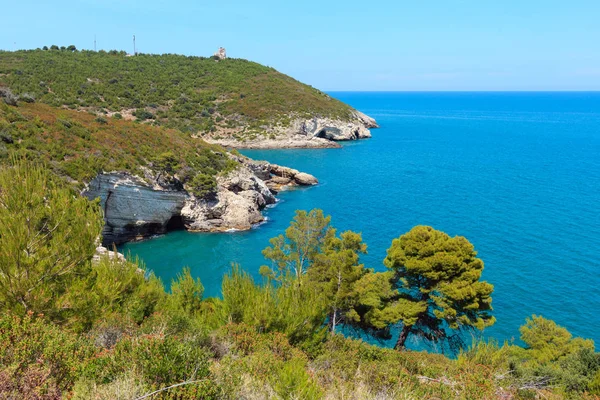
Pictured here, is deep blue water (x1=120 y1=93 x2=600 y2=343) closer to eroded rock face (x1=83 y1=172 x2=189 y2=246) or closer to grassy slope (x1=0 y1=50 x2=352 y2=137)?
eroded rock face (x1=83 y1=172 x2=189 y2=246)

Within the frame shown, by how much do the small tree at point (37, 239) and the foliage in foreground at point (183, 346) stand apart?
0.09 feet

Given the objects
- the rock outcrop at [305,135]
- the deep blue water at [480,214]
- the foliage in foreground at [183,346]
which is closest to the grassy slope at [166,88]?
the rock outcrop at [305,135]

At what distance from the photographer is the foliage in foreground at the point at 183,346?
598cm

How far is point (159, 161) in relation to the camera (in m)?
32.5

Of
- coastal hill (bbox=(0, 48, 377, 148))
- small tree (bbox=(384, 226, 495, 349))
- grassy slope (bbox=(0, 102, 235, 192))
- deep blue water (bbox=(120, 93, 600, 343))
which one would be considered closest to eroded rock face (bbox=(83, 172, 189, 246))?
grassy slope (bbox=(0, 102, 235, 192))

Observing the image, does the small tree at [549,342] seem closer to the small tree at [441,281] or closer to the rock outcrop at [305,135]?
the small tree at [441,281]

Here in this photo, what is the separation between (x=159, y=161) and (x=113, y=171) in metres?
4.22

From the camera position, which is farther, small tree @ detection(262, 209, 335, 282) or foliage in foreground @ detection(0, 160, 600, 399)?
small tree @ detection(262, 209, 335, 282)

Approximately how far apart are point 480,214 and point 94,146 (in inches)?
1305

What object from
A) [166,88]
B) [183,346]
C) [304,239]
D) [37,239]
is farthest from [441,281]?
[166,88]

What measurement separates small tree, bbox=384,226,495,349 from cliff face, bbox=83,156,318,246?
19.7 m

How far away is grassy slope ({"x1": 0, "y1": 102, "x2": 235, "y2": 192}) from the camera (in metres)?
26.9

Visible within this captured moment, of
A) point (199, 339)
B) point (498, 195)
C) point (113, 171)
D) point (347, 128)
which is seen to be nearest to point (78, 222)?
point (199, 339)

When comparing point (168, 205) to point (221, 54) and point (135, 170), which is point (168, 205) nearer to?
point (135, 170)
